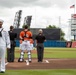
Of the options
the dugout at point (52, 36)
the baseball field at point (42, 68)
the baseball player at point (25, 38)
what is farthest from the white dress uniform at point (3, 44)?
the dugout at point (52, 36)

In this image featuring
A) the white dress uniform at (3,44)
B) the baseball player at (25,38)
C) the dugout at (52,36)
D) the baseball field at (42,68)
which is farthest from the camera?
the dugout at (52,36)

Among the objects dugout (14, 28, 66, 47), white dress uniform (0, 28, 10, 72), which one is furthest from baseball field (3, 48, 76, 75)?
dugout (14, 28, 66, 47)

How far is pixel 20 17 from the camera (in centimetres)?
12875

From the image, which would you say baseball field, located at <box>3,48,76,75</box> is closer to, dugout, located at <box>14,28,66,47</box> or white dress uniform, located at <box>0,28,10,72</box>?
white dress uniform, located at <box>0,28,10,72</box>

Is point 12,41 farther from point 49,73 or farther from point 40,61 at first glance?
point 49,73

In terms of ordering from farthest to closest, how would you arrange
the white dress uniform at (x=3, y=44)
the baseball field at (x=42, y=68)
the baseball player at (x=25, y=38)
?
the baseball player at (x=25, y=38) → the baseball field at (x=42, y=68) → the white dress uniform at (x=3, y=44)

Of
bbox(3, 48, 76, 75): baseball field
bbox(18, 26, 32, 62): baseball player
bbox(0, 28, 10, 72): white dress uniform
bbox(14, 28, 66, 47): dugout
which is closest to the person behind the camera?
bbox(0, 28, 10, 72): white dress uniform

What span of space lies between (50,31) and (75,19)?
1339 inches

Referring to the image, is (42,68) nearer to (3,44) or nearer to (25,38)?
(3,44)

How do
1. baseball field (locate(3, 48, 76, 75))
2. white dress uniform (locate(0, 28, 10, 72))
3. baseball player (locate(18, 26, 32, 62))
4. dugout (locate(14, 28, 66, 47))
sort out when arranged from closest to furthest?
white dress uniform (locate(0, 28, 10, 72)) → baseball field (locate(3, 48, 76, 75)) → baseball player (locate(18, 26, 32, 62)) → dugout (locate(14, 28, 66, 47))

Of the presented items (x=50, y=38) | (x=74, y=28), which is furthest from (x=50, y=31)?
(x=74, y=28)

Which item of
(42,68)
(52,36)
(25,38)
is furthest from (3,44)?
(52,36)

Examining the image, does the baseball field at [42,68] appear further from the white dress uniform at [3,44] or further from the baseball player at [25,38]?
the baseball player at [25,38]

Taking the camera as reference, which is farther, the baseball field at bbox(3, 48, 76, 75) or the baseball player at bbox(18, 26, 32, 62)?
the baseball player at bbox(18, 26, 32, 62)
